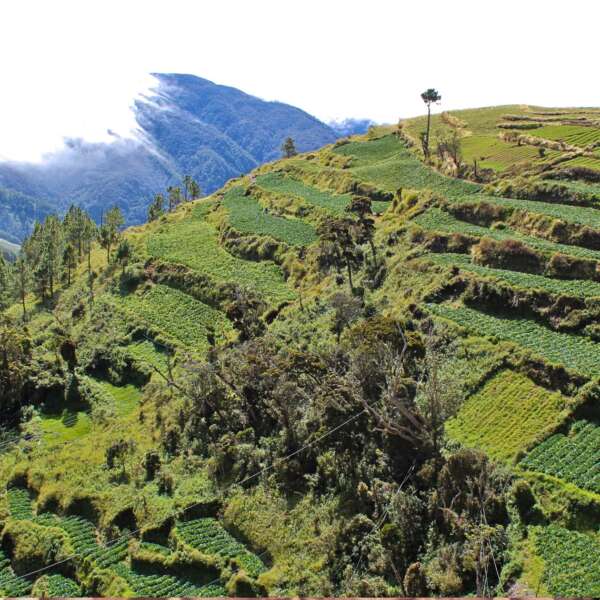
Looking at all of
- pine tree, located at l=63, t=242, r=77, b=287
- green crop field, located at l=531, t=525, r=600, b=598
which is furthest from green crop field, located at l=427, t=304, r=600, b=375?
pine tree, located at l=63, t=242, r=77, b=287

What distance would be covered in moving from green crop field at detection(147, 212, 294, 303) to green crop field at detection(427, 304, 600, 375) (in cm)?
2747

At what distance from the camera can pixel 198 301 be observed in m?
83.5

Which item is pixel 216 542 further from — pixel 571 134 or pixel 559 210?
pixel 571 134

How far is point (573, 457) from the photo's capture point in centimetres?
3591

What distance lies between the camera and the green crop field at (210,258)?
80625mm

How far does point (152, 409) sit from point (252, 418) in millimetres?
15799

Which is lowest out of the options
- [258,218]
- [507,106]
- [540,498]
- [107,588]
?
[107,588]

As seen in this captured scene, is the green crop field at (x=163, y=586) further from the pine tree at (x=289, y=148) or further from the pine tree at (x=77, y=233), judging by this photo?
the pine tree at (x=289, y=148)

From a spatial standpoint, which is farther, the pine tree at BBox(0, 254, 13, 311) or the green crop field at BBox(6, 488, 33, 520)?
the pine tree at BBox(0, 254, 13, 311)

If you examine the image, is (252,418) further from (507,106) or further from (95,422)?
(507,106)

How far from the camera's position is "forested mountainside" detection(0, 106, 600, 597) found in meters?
34.4

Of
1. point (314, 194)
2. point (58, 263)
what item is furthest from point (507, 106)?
point (58, 263)

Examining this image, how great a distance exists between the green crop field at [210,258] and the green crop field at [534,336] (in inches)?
1081

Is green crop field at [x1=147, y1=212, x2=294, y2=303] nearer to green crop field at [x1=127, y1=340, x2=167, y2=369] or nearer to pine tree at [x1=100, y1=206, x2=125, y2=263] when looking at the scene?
pine tree at [x1=100, y1=206, x2=125, y2=263]
